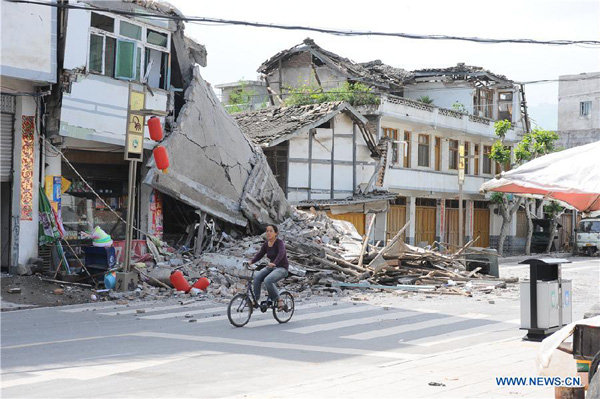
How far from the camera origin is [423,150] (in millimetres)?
44625

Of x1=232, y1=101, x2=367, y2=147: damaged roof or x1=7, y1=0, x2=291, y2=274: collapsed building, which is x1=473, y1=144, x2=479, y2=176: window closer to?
x1=232, y1=101, x2=367, y2=147: damaged roof

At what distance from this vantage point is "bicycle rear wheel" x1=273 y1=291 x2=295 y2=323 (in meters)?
14.3

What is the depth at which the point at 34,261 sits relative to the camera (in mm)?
19750

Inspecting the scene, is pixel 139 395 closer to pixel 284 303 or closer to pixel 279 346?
pixel 279 346

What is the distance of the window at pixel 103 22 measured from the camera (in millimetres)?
20984

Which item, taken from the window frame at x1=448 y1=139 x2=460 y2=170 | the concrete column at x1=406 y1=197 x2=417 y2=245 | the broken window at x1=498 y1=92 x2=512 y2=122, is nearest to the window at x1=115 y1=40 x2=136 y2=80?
the concrete column at x1=406 y1=197 x2=417 y2=245

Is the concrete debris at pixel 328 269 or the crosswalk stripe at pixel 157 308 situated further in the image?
the concrete debris at pixel 328 269

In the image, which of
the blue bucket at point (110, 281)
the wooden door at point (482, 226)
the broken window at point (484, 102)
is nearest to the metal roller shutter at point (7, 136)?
the blue bucket at point (110, 281)

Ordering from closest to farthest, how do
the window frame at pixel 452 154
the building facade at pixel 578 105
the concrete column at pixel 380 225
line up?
the concrete column at pixel 380 225 → the window frame at pixel 452 154 → the building facade at pixel 578 105

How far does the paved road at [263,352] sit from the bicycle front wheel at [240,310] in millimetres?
218

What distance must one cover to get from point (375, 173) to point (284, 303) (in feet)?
76.5

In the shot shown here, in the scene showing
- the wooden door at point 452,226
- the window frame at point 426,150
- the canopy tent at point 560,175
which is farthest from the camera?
the wooden door at point 452,226

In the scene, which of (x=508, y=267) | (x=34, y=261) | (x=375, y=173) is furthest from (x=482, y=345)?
(x=375, y=173)

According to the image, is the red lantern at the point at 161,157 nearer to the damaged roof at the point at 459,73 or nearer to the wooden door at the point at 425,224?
the wooden door at the point at 425,224
